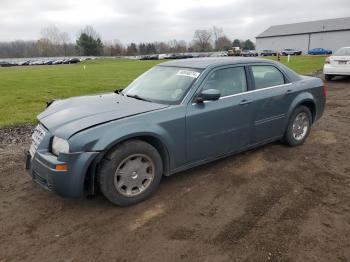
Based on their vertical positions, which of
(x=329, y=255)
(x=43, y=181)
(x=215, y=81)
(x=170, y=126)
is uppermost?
(x=215, y=81)

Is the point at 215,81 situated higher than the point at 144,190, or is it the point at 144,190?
the point at 215,81

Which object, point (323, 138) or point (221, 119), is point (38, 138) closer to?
point (221, 119)

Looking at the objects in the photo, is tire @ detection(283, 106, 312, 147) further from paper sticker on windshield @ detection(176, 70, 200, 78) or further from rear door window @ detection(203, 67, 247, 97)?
paper sticker on windshield @ detection(176, 70, 200, 78)

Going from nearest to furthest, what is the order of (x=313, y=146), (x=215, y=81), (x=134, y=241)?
(x=134, y=241)
(x=215, y=81)
(x=313, y=146)

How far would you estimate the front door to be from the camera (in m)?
4.14

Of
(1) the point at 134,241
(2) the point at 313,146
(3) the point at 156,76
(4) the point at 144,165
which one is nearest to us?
(1) the point at 134,241

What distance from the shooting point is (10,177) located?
466cm

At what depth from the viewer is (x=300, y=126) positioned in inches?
225

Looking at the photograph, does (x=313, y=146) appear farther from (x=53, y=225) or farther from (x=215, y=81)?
(x=53, y=225)

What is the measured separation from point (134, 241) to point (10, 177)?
8.27 ft

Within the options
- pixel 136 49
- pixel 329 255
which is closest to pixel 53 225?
pixel 329 255

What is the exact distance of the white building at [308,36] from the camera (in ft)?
259

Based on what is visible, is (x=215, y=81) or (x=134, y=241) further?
(x=215, y=81)

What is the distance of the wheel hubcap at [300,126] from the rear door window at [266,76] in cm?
76
